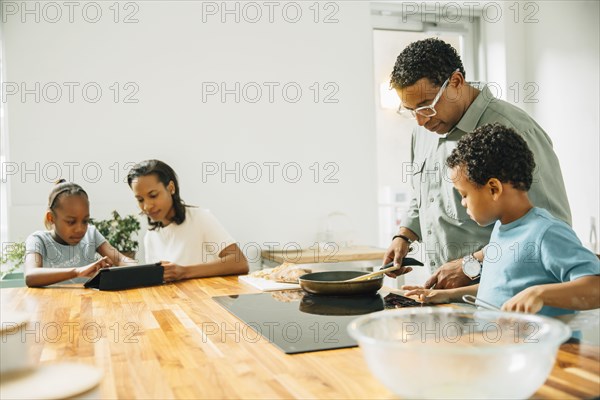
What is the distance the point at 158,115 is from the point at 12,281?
133 centimetres

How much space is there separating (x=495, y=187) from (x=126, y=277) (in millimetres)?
1207

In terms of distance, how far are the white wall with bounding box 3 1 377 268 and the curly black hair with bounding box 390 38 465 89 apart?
6.52 feet

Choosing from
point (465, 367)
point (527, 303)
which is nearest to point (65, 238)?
point (527, 303)

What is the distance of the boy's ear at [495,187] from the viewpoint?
1.42 m

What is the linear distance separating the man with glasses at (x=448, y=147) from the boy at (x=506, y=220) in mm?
117

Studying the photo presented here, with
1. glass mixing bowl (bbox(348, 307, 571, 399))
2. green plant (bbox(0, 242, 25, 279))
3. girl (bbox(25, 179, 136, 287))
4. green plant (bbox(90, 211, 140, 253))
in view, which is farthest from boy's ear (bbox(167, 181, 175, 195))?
glass mixing bowl (bbox(348, 307, 571, 399))

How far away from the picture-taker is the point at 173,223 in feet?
8.85

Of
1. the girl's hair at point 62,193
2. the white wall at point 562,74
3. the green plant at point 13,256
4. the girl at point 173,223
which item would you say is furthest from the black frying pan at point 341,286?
the white wall at point 562,74

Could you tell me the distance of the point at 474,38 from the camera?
4.31 metres

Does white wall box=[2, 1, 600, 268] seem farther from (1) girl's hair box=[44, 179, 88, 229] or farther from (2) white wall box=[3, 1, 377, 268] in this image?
(1) girl's hair box=[44, 179, 88, 229]

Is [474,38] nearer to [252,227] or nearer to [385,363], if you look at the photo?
[252,227]

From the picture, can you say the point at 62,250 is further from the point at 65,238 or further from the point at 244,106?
the point at 244,106

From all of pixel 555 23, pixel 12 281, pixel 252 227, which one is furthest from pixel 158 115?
pixel 555 23

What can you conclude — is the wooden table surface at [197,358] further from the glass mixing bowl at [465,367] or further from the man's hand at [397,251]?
the man's hand at [397,251]
